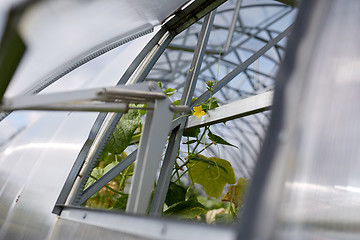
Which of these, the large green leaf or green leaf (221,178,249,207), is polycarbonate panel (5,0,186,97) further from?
green leaf (221,178,249,207)

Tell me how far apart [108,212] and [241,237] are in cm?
58

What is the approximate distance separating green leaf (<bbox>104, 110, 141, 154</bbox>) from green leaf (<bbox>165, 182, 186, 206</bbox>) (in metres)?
0.28

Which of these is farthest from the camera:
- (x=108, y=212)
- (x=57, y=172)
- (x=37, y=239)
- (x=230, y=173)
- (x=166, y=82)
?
(x=166, y=82)

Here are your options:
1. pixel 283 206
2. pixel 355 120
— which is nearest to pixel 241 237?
pixel 283 206

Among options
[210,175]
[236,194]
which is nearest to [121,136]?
[210,175]

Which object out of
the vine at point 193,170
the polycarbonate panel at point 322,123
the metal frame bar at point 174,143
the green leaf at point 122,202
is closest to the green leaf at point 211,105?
the vine at point 193,170

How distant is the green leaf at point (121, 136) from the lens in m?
1.75

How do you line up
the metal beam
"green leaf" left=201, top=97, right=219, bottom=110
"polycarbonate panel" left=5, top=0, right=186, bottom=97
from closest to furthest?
"polycarbonate panel" left=5, top=0, right=186, bottom=97 → the metal beam → "green leaf" left=201, top=97, right=219, bottom=110

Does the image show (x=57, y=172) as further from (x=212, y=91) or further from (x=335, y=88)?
(x=335, y=88)

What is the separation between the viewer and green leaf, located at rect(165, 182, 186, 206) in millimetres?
1722

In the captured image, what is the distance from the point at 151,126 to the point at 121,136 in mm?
730

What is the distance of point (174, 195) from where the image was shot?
174 centimetres

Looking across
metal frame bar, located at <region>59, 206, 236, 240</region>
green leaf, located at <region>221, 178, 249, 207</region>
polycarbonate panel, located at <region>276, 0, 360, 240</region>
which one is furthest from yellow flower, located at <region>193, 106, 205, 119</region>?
polycarbonate panel, located at <region>276, 0, 360, 240</region>

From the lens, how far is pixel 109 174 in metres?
1.71
